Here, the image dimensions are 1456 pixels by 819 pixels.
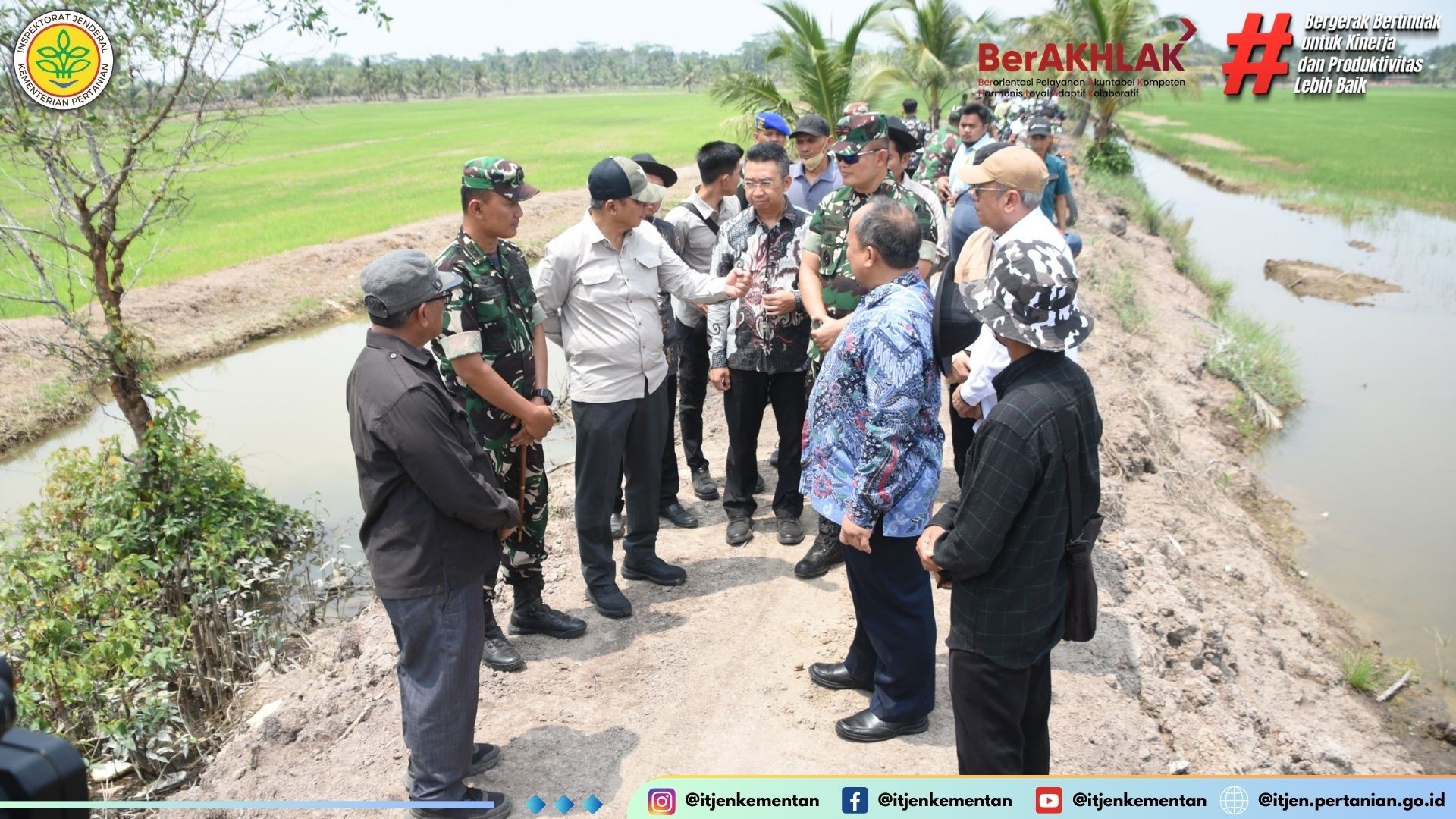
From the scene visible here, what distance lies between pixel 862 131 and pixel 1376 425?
25.5 feet

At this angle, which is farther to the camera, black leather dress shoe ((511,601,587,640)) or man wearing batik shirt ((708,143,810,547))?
man wearing batik shirt ((708,143,810,547))

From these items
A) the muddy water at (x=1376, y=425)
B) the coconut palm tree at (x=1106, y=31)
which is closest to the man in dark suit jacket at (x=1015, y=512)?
the muddy water at (x=1376, y=425)

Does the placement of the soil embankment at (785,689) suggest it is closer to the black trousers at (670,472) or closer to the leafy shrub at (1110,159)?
the black trousers at (670,472)

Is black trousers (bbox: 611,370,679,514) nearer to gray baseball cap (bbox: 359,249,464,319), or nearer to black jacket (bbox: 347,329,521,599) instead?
black jacket (bbox: 347,329,521,599)

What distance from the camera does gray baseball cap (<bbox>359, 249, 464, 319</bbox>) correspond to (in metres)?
2.63

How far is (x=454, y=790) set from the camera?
9.44 feet

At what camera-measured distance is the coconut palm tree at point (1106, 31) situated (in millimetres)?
18438

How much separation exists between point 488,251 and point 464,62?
121m

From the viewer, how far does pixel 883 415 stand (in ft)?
9.50

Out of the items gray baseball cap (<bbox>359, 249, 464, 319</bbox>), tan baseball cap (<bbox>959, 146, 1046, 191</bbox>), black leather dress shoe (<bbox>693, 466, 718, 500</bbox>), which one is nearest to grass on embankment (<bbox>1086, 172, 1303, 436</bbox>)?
black leather dress shoe (<bbox>693, 466, 718, 500</bbox>)

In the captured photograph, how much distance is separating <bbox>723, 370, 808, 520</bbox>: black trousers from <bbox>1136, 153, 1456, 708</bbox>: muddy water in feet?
12.4

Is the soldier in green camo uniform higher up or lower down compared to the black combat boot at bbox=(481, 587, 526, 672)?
higher up

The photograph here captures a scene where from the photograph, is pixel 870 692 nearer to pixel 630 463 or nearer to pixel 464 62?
pixel 630 463

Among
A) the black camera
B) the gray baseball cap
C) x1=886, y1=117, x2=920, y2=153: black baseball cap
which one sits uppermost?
x1=886, y1=117, x2=920, y2=153: black baseball cap
